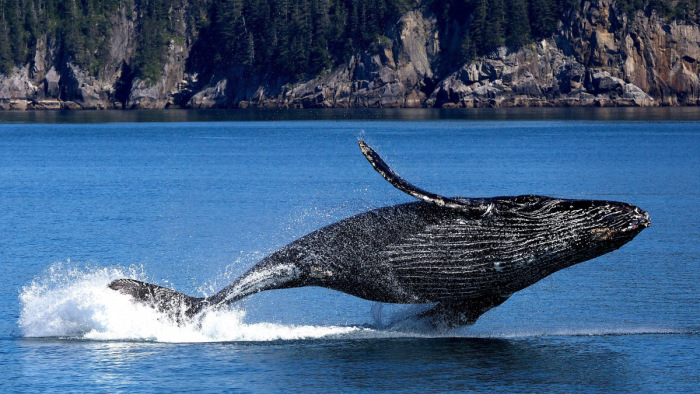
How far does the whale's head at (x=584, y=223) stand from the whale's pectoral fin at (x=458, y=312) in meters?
1.53

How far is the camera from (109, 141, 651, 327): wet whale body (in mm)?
13602

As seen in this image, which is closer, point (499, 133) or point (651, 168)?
point (651, 168)

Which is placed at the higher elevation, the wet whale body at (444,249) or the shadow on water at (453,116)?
the wet whale body at (444,249)

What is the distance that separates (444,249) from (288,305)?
6.57 metres

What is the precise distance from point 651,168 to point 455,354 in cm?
4492

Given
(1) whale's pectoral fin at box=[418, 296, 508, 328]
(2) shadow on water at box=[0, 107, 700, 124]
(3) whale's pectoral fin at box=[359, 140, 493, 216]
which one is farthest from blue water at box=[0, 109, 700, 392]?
(2) shadow on water at box=[0, 107, 700, 124]

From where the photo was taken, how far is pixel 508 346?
1606cm

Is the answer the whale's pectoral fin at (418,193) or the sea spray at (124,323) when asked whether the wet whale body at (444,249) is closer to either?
the whale's pectoral fin at (418,193)

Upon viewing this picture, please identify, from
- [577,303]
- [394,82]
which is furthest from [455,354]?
[394,82]

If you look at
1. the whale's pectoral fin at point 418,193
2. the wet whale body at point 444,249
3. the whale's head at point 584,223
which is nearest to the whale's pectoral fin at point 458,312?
the wet whale body at point 444,249

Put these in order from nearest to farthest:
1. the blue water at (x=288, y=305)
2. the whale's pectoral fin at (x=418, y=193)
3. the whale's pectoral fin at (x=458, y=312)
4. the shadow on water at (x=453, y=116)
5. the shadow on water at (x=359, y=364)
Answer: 1. the whale's pectoral fin at (x=418, y=193)
2. the shadow on water at (x=359, y=364)
3. the blue water at (x=288, y=305)
4. the whale's pectoral fin at (x=458, y=312)
5. the shadow on water at (x=453, y=116)

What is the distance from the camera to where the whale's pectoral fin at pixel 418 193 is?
12844 millimetres

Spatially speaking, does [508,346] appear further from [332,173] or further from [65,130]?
[65,130]

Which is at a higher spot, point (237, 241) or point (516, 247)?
point (516, 247)
